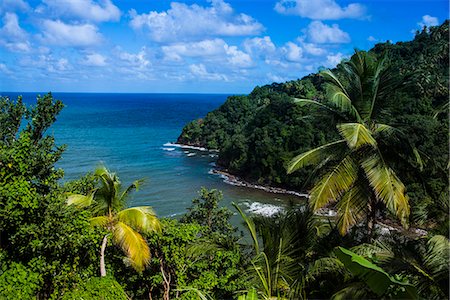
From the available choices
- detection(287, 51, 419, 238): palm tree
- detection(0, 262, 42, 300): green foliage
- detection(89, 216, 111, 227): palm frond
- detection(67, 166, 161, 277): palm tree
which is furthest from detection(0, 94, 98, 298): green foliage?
detection(287, 51, 419, 238): palm tree

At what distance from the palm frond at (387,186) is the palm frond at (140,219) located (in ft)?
15.5

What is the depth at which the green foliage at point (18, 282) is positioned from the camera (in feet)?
20.7

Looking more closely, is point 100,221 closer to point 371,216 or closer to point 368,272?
point 371,216

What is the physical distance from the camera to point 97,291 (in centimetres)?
693

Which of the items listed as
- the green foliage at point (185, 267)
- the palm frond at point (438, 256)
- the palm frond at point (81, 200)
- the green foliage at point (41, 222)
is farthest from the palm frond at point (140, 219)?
the palm frond at point (438, 256)

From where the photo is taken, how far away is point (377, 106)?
916 centimetres

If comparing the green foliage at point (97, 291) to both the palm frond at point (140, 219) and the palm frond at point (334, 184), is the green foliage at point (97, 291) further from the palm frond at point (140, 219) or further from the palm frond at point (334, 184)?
the palm frond at point (334, 184)

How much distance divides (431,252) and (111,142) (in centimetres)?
6899

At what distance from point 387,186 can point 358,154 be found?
105cm

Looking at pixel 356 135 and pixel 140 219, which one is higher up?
pixel 356 135

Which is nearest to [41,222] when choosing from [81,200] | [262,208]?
[81,200]

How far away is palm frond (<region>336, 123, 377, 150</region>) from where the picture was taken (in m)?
7.89

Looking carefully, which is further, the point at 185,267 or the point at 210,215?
the point at 210,215

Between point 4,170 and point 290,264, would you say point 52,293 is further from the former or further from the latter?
point 290,264
